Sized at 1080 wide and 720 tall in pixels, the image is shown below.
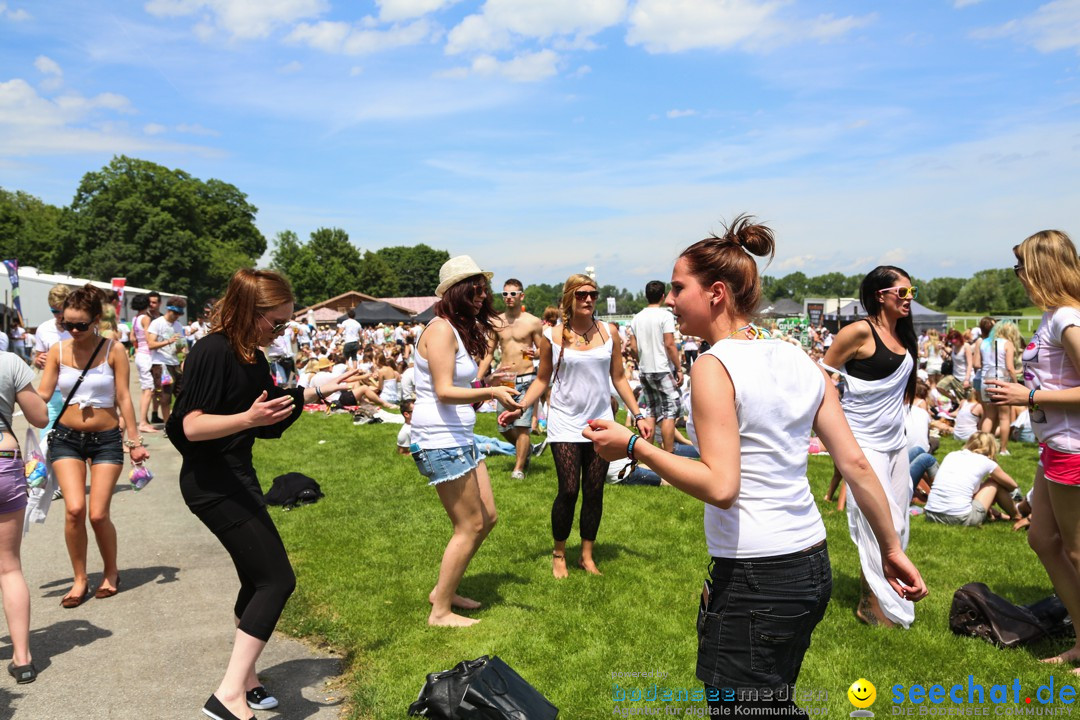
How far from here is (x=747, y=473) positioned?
2.23 metres

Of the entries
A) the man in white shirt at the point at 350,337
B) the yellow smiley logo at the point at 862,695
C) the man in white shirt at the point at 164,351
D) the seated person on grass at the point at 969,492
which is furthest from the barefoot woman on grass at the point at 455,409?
the man in white shirt at the point at 350,337

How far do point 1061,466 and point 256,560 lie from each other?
394 centimetres

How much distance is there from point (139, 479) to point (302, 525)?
1.94 m

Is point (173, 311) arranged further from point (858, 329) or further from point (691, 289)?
point (691, 289)

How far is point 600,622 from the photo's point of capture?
474 centimetres

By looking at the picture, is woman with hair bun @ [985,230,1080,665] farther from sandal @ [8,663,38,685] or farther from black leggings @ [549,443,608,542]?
sandal @ [8,663,38,685]

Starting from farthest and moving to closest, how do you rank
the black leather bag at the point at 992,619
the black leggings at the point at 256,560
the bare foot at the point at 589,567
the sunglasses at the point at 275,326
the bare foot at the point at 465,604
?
the bare foot at the point at 589,567
the bare foot at the point at 465,604
the black leather bag at the point at 992,619
the sunglasses at the point at 275,326
the black leggings at the point at 256,560

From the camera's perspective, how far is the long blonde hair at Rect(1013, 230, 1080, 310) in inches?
148

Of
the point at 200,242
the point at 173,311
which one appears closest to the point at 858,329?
the point at 173,311

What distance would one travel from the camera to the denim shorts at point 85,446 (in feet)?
16.9

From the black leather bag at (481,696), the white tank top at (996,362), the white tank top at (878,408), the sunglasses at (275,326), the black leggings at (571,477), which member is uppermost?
the sunglasses at (275,326)

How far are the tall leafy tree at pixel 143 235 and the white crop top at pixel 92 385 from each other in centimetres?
6058

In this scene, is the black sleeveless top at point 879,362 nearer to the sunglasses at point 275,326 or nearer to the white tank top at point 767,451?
the white tank top at point 767,451

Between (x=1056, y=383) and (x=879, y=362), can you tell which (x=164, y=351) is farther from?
(x=1056, y=383)
